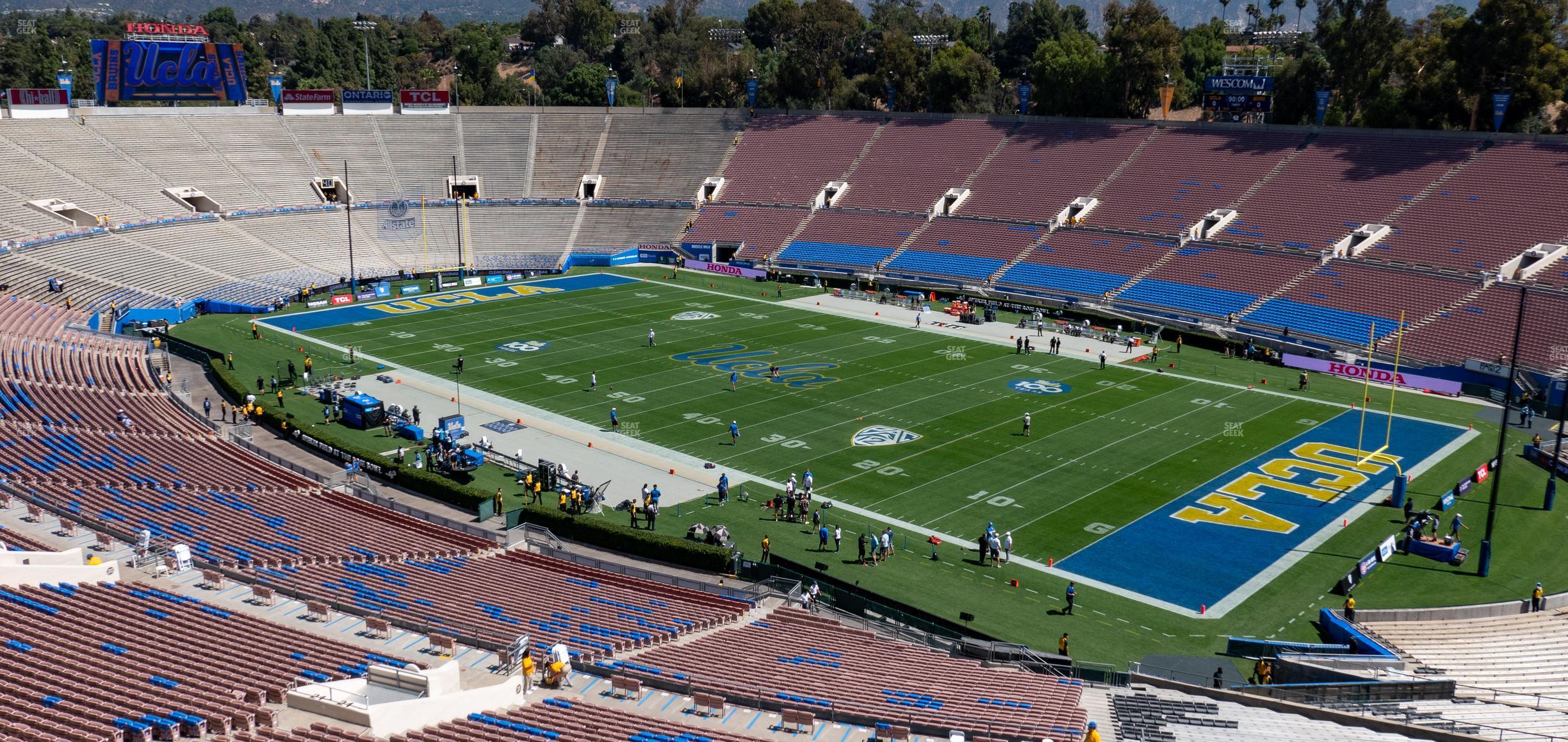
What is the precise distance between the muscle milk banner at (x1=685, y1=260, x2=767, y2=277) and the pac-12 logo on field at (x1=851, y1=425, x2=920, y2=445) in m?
33.6

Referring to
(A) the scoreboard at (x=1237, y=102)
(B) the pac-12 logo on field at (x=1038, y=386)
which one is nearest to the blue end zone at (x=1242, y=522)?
(B) the pac-12 logo on field at (x=1038, y=386)

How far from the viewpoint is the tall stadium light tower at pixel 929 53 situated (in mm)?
95188

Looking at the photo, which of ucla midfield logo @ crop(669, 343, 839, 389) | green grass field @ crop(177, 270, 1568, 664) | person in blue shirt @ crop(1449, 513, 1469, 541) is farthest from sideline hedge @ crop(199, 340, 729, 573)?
person in blue shirt @ crop(1449, 513, 1469, 541)

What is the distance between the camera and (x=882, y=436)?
4097 centimetres

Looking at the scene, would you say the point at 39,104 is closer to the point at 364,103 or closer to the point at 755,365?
the point at 364,103

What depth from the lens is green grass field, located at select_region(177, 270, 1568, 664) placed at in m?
28.6

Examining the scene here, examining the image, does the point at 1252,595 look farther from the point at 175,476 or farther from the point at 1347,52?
the point at 1347,52

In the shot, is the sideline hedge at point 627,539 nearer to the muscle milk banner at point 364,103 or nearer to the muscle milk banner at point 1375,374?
the muscle milk banner at point 1375,374

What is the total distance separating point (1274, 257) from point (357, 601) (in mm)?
54527

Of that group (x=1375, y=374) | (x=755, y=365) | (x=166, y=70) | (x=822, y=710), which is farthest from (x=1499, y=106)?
(x=166, y=70)

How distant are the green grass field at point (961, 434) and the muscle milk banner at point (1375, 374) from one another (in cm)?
118

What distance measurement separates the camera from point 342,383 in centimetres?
4628

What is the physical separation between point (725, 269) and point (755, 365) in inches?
1022

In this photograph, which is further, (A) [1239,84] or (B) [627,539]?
(A) [1239,84]
